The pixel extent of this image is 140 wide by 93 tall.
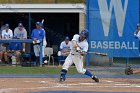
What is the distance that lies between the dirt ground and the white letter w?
5.27 m

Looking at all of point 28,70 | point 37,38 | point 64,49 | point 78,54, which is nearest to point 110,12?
point 64,49

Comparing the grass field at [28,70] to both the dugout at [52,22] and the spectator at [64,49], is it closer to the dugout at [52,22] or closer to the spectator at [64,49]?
the spectator at [64,49]

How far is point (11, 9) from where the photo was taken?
22000 millimetres

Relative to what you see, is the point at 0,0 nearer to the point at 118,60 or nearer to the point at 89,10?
the point at 89,10

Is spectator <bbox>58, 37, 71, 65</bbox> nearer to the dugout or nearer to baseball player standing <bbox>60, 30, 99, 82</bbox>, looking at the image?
the dugout

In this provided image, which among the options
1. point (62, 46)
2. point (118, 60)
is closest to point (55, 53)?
point (62, 46)

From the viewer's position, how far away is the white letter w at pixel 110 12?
21.1m

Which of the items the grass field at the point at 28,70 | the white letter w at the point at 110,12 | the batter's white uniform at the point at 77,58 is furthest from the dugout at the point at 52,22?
the batter's white uniform at the point at 77,58

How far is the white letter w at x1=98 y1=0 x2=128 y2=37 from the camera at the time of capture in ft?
69.4

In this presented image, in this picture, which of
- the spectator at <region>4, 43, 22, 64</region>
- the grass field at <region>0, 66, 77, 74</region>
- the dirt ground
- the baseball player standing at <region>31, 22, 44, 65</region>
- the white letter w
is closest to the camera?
the dirt ground

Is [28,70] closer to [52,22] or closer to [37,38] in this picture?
[37,38]

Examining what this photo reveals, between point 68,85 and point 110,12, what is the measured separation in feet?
25.8

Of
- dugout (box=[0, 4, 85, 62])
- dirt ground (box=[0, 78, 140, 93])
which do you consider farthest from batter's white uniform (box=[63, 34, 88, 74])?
dugout (box=[0, 4, 85, 62])

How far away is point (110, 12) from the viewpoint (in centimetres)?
2122
